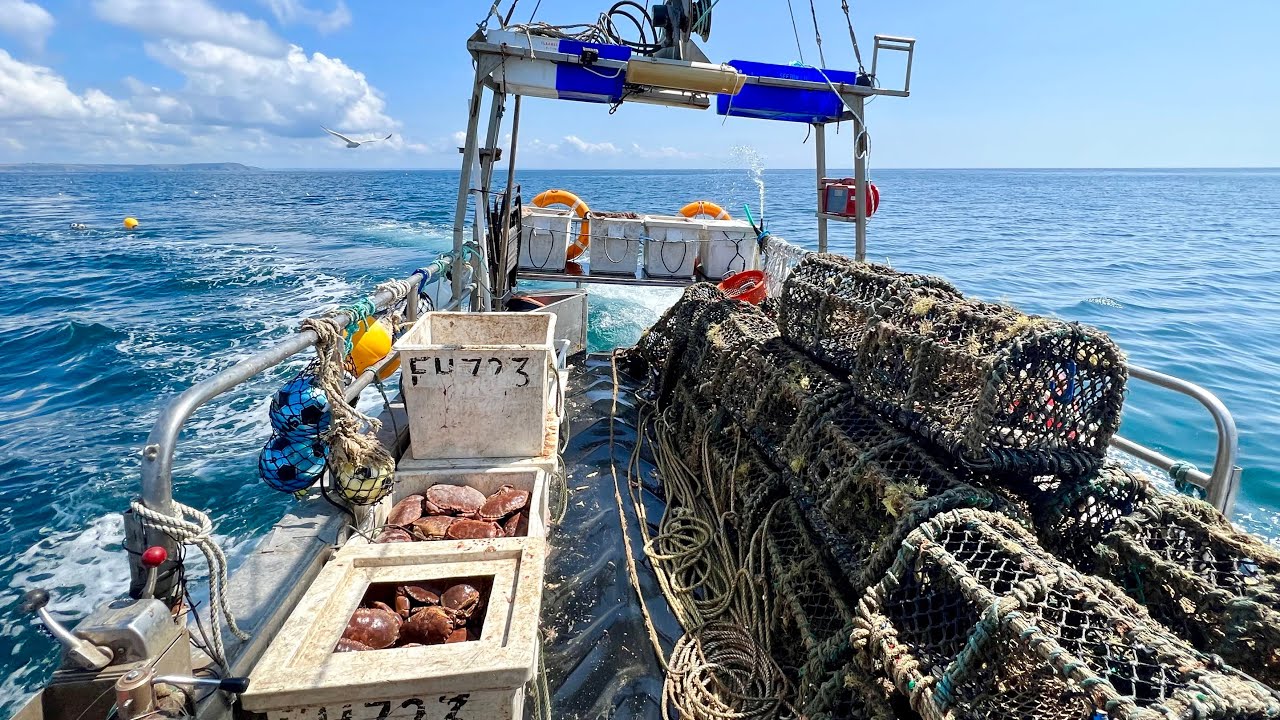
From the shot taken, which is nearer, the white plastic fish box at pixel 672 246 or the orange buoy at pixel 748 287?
the orange buoy at pixel 748 287

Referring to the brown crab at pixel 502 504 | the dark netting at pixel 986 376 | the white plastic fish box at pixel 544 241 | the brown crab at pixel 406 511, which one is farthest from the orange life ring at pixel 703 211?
the brown crab at pixel 406 511

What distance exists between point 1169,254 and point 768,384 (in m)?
30.6

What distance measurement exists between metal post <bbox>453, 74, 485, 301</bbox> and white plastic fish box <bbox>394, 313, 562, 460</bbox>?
6.33 ft

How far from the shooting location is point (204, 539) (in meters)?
1.86

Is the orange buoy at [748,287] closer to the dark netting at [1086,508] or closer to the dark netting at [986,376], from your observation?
the dark netting at [986,376]

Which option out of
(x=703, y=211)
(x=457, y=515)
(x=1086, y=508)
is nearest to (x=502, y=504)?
(x=457, y=515)

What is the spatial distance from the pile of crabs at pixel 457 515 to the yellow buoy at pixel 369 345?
0.84 metres

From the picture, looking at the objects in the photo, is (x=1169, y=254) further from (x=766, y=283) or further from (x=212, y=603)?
(x=212, y=603)

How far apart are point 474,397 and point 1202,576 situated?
316 cm

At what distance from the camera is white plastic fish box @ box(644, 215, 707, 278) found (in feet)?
32.2

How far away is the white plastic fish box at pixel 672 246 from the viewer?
982 centimetres

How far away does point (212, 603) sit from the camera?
195cm

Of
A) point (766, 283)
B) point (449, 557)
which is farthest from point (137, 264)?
point (449, 557)

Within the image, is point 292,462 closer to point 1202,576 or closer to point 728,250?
point 1202,576
